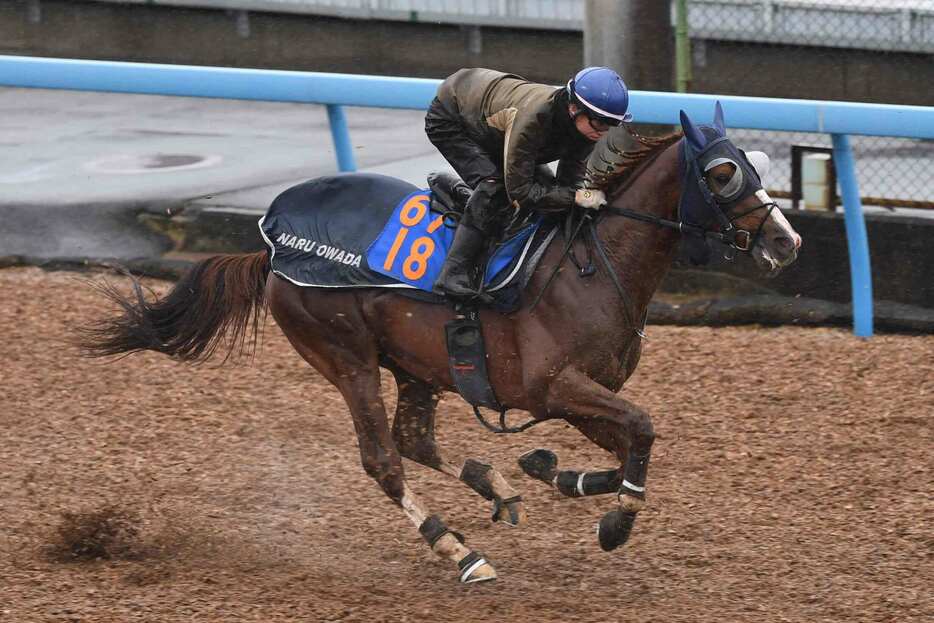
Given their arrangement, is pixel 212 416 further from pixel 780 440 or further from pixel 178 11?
pixel 178 11

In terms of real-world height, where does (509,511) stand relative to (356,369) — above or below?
below

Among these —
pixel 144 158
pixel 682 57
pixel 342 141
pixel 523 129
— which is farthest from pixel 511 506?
pixel 144 158

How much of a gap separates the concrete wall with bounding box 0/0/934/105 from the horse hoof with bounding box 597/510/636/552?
22.3 ft

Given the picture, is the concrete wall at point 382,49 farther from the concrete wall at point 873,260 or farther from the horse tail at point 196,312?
the horse tail at point 196,312

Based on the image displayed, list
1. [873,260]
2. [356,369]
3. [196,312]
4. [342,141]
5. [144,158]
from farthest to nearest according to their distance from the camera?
[144,158]
[342,141]
[873,260]
[196,312]
[356,369]

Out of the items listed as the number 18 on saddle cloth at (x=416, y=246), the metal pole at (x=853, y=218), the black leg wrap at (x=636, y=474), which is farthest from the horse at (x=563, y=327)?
the metal pole at (x=853, y=218)

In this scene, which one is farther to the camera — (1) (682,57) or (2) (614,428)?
(1) (682,57)

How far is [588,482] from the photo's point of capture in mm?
5535

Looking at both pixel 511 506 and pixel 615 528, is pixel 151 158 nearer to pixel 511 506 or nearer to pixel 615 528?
pixel 511 506

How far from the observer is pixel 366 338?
587 centimetres

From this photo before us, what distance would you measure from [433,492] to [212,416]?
1.39 metres

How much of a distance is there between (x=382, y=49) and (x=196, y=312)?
8377mm

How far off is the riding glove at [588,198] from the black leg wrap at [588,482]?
0.99m

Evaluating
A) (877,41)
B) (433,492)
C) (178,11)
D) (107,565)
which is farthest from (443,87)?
(178,11)
